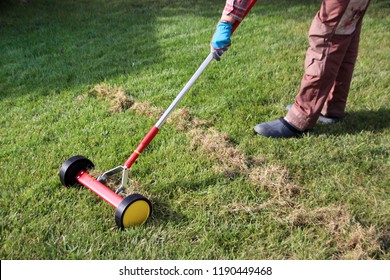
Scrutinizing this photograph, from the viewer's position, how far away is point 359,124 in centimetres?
357

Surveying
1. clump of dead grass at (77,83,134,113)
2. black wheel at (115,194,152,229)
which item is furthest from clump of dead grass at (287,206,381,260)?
clump of dead grass at (77,83,134,113)

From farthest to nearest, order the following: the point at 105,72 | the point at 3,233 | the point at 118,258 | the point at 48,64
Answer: the point at 48,64
the point at 105,72
the point at 3,233
the point at 118,258

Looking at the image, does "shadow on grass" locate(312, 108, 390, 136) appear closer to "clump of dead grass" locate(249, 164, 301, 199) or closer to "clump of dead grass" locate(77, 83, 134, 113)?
"clump of dead grass" locate(249, 164, 301, 199)

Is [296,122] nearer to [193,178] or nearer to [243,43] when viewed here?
[193,178]

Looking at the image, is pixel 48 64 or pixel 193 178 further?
pixel 48 64

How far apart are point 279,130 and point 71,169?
5.43 ft

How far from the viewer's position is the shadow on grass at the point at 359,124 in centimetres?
348

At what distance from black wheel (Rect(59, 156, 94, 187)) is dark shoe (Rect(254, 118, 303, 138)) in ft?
4.72

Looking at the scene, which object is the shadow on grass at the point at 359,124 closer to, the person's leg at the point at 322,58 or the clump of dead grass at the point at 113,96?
the person's leg at the point at 322,58

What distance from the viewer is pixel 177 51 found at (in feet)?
17.8

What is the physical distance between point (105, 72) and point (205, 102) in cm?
141

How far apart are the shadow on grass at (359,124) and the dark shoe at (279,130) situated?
0.19 m

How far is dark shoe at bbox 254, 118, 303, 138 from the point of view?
339 centimetres

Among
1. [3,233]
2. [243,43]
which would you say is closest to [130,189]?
[3,233]
